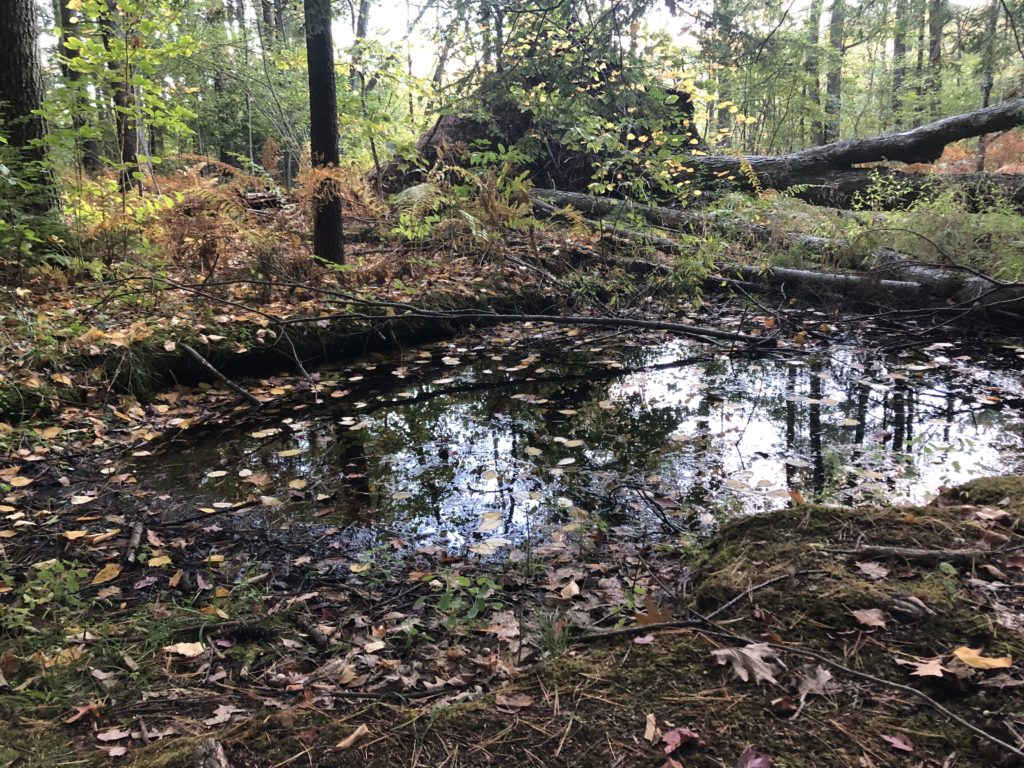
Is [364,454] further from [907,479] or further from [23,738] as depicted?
[907,479]

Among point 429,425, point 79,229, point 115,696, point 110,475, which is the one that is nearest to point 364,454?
point 429,425

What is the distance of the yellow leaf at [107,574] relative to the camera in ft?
8.34

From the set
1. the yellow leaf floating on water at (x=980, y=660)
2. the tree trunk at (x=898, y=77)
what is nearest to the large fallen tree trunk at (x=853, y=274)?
the yellow leaf floating on water at (x=980, y=660)

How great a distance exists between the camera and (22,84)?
229 inches

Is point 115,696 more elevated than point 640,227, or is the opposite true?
point 640,227

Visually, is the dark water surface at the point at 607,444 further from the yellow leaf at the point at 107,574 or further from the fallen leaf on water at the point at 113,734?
the fallen leaf on water at the point at 113,734

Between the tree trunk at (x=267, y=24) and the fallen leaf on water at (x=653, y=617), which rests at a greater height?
the tree trunk at (x=267, y=24)

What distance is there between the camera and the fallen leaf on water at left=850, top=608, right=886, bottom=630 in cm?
165

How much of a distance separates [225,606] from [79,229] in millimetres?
5226

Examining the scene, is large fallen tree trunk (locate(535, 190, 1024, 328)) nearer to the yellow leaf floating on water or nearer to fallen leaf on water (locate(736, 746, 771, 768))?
the yellow leaf floating on water

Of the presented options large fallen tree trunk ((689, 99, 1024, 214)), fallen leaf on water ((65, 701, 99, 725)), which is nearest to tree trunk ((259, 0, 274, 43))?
large fallen tree trunk ((689, 99, 1024, 214))

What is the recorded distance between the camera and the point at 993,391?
4590 millimetres

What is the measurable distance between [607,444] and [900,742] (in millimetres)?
2838

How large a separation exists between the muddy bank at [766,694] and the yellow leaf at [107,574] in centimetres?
135
